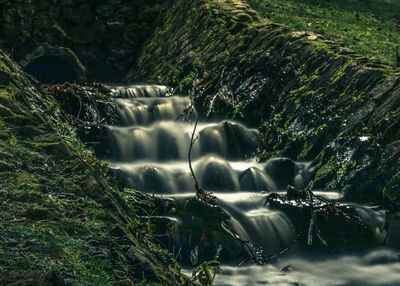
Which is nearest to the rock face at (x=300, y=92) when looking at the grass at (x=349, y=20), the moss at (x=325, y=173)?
the moss at (x=325, y=173)

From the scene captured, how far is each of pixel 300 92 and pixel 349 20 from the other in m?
6.97

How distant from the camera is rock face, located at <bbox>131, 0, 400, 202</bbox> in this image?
21.5ft

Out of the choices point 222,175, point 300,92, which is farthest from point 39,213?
point 300,92

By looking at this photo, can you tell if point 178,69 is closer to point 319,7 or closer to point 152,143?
point 152,143

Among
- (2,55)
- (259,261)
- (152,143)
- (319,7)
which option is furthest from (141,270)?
(319,7)

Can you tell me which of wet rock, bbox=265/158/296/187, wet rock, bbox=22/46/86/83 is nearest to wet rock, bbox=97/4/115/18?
wet rock, bbox=22/46/86/83

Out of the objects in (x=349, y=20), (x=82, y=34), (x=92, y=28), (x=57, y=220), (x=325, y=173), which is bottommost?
(x=82, y=34)

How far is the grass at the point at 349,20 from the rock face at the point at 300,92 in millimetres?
1774

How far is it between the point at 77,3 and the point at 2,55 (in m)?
9.73

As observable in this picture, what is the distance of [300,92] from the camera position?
814 cm

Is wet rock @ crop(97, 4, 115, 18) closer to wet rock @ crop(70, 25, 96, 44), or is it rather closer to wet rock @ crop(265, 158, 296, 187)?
wet rock @ crop(70, 25, 96, 44)

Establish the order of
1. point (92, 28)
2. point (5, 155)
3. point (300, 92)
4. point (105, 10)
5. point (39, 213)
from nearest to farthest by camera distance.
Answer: point (39, 213) < point (5, 155) < point (300, 92) < point (92, 28) < point (105, 10)

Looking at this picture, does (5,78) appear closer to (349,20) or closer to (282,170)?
(282,170)

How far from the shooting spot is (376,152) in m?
6.43
